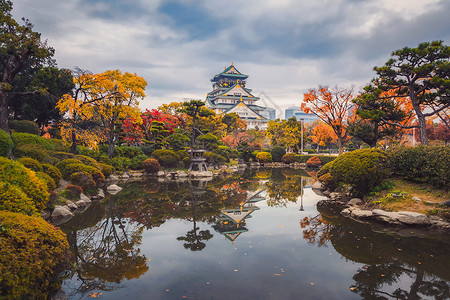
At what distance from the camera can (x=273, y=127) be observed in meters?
37.5

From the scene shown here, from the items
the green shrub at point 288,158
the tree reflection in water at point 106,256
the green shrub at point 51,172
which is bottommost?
the tree reflection in water at point 106,256

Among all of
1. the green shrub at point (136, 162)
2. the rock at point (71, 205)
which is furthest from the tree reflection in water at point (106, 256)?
the green shrub at point (136, 162)

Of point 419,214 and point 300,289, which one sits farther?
point 419,214

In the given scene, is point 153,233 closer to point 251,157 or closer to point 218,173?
point 218,173

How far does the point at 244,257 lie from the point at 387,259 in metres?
3.00

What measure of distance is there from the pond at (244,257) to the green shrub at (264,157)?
23314 millimetres

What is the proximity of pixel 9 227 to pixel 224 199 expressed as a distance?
9.12 metres

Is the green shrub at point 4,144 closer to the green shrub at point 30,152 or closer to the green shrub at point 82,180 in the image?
the green shrub at point 30,152

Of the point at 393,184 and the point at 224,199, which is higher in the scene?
the point at 393,184

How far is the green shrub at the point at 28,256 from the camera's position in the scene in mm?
3292

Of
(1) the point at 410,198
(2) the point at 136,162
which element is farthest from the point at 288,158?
(1) the point at 410,198

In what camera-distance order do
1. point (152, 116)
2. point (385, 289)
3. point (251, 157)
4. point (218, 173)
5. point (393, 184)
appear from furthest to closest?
1. point (251, 157)
2. point (152, 116)
3. point (218, 173)
4. point (393, 184)
5. point (385, 289)

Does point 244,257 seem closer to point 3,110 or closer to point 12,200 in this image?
point 12,200

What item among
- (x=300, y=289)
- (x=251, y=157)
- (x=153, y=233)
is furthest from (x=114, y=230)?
(x=251, y=157)
